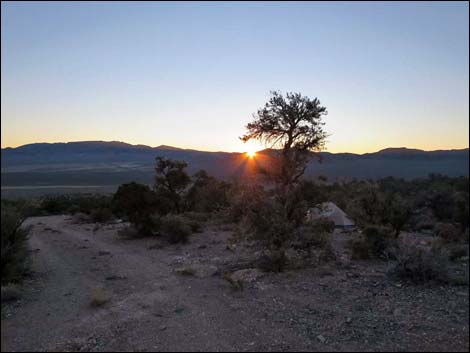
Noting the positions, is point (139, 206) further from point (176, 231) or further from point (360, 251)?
point (360, 251)

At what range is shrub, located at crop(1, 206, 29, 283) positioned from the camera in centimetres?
1097

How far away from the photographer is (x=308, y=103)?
16.6 metres

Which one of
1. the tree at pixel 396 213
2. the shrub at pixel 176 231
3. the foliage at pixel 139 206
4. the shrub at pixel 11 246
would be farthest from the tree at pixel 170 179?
the shrub at pixel 11 246

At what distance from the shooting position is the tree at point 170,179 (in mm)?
32750

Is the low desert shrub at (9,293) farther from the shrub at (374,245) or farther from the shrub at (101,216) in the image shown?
the shrub at (101,216)

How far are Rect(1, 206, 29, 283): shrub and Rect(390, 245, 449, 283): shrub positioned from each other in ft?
30.3

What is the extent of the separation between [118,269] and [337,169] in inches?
3563

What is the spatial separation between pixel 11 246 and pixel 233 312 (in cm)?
628

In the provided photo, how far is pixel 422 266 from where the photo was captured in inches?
386

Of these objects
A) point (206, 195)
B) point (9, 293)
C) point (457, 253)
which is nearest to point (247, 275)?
point (9, 293)

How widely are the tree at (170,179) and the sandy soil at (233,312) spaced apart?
19260 mm

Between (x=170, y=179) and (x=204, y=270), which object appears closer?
(x=204, y=270)

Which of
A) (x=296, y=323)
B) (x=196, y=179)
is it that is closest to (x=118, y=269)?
(x=296, y=323)

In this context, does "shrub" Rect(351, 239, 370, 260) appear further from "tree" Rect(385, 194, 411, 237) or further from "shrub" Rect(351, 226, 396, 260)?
"tree" Rect(385, 194, 411, 237)
